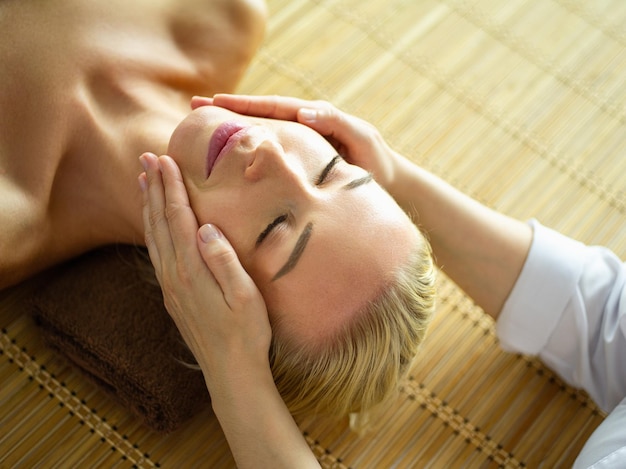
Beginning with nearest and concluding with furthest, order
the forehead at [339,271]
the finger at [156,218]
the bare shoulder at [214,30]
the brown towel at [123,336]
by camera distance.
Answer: the forehead at [339,271] → the finger at [156,218] → the brown towel at [123,336] → the bare shoulder at [214,30]

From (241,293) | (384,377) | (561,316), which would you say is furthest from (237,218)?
(561,316)

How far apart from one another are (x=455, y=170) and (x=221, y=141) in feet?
2.78

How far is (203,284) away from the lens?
1.22 meters

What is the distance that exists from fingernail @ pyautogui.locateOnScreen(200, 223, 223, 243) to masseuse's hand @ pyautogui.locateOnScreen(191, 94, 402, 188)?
33cm

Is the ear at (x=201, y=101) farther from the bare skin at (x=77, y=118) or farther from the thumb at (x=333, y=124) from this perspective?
the thumb at (x=333, y=124)

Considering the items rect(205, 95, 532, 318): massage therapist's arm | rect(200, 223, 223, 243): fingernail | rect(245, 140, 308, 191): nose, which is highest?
rect(245, 140, 308, 191): nose

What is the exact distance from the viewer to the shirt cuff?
4.84 feet

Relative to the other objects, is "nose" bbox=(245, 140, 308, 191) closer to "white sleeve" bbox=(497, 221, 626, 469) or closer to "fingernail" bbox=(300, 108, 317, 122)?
"fingernail" bbox=(300, 108, 317, 122)

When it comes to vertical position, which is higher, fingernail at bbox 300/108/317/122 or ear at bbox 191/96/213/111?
ear at bbox 191/96/213/111

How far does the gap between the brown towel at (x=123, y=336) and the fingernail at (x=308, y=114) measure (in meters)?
0.50

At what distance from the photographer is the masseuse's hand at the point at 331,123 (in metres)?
1.43

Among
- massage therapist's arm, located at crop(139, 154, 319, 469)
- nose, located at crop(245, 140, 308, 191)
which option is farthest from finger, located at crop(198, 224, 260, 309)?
nose, located at crop(245, 140, 308, 191)

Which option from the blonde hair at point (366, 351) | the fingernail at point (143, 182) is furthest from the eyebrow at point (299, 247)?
the fingernail at point (143, 182)

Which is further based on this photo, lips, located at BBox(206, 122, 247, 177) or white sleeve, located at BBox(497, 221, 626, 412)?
white sleeve, located at BBox(497, 221, 626, 412)
